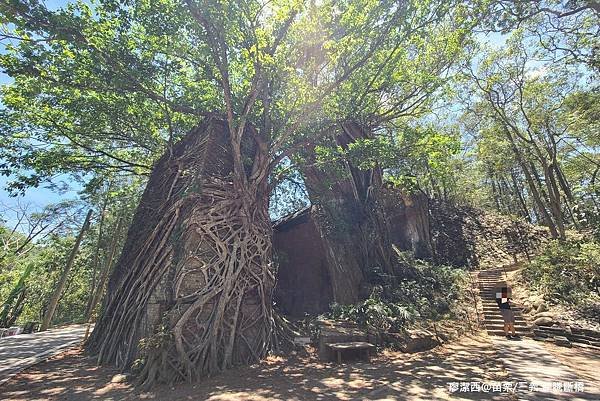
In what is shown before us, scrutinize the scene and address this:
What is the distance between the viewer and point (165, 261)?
5969 mm

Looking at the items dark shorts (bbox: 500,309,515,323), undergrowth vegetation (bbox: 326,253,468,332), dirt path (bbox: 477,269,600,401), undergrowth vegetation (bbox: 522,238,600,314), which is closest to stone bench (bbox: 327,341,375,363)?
undergrowth vegetation (bbox: 326,253,468,332)

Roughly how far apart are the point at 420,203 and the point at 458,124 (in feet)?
22.9

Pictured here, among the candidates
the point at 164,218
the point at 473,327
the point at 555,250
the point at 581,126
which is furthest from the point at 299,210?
the point at 581,126

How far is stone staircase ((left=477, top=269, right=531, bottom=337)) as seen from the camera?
27.9 ft

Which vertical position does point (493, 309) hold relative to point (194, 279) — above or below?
below

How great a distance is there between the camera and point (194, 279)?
19.1 ft

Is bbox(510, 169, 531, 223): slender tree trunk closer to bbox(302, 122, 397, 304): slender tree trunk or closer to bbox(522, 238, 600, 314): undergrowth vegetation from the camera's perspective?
bbox(522, 238, 600, 314): undergrowth vegetation

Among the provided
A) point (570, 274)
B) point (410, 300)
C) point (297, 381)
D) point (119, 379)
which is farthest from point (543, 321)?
point (119, 379)

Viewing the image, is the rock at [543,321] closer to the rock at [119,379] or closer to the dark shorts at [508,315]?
the dark shorts at [508,315]

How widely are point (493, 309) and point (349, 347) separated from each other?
6.81 metres

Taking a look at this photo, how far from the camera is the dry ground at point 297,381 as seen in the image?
13.1 ft

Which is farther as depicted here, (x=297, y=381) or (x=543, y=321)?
(x=543, y=321)

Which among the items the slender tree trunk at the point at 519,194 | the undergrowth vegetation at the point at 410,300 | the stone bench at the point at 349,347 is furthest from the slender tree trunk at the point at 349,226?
the slender tree trunk at the point at 519,194

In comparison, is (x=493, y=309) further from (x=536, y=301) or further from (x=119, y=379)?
(x=119, y=379)
